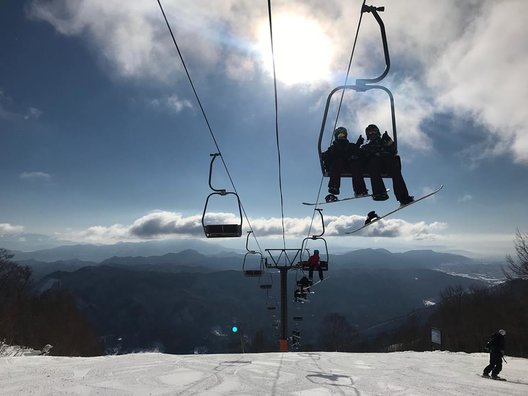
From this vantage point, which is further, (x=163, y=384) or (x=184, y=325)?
(x=184, y=325)

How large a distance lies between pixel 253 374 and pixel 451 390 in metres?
5.67

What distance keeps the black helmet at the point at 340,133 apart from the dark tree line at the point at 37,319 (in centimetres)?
5626

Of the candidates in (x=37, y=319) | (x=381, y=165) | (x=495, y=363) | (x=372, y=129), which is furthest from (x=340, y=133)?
(x=37, y=319)

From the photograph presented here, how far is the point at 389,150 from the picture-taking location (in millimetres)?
9844

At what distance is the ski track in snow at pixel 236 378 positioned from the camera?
9.19 meters

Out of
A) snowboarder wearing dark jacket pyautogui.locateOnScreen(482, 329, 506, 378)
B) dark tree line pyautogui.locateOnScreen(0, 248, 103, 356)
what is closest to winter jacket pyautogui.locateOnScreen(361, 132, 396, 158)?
snowboarder wearing dark jacket pyautogui.locateOnScreen(482, 329, 506, 378)

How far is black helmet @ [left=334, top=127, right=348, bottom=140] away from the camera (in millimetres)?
10234

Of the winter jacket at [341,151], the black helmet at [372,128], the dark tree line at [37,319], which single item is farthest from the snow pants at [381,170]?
the dark tree line at [37,319]

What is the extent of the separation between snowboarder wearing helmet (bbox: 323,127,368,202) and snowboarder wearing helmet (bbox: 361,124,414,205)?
256 mm

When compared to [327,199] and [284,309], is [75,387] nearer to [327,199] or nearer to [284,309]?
[327,199]

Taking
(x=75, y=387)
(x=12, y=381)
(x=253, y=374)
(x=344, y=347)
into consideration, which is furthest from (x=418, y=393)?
(x=344, y=347)

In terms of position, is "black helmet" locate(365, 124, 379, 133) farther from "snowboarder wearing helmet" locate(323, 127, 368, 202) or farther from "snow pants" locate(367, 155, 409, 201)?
"snow pants" locate(367, 155, 409, 201)

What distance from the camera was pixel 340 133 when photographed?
10.3 meters

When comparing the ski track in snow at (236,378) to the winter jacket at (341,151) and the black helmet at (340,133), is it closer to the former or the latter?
the winter jacket at (341,151)
